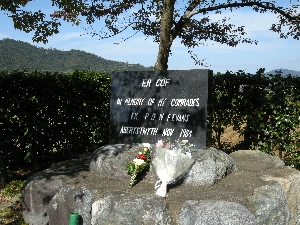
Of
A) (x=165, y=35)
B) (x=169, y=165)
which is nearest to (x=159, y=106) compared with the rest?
(x=169, y=165)

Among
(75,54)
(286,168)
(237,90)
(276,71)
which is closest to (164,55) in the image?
(237,90)

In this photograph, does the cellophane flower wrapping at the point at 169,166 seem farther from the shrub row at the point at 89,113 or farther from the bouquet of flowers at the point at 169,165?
the shrub row at the point at 89,113

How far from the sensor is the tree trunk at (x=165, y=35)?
300 inches

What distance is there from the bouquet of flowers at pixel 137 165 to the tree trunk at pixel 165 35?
353 centimetres

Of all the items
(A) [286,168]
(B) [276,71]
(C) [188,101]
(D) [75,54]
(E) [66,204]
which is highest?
(D) [75,54]

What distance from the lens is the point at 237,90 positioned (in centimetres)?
736

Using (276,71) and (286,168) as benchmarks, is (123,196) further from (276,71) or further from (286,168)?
(276,71)

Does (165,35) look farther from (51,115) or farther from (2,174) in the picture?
(2,174)

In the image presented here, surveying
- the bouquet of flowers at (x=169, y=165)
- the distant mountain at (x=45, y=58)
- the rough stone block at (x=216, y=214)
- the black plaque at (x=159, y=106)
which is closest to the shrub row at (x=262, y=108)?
the black plaque at (x=159, y=106)

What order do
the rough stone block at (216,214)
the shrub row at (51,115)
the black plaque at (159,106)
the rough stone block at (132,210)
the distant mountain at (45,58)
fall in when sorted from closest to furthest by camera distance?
the rough stone block at (216,214) < the rough stone block at (132,210) < the black plaque at (159,106) < the shrub row at (51,115) < the distant mountain at (45,58)

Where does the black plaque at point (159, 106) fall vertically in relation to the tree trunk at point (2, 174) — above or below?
above

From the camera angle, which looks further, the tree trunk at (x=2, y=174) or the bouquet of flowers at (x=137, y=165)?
the tree trunk at (x=2, y=174)

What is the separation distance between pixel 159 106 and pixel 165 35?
264 centimetres

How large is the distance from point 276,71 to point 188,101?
2623 mm
